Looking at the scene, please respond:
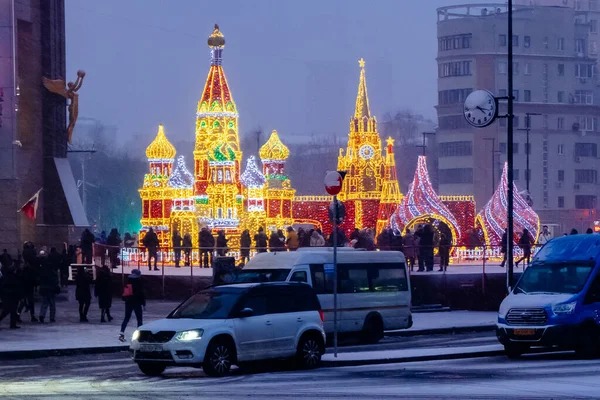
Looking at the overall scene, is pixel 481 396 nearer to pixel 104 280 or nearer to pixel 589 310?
pixel 589 310

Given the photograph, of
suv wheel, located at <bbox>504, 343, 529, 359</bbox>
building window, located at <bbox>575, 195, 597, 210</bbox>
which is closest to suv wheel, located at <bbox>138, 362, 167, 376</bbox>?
suv wheel, located at <bbox>504, 343, 529, 359</bbox>

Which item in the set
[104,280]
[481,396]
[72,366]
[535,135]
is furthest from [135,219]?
[481,396]

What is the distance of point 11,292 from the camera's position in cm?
3141

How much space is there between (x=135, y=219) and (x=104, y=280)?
77042 millimetres

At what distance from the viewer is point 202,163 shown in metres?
65.5

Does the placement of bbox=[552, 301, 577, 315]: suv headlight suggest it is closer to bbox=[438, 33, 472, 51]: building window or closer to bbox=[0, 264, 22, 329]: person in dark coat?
bbox=[0, 264, 22, 329]: person in dark coat

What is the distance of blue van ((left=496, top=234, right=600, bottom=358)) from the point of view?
23.9m

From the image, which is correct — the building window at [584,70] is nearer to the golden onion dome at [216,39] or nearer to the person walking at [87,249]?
the golden onion dome at [216,39]

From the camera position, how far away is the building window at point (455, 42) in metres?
118

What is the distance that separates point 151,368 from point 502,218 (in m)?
42.7

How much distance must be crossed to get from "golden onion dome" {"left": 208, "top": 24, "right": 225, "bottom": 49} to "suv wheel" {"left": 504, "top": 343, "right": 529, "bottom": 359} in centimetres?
4150

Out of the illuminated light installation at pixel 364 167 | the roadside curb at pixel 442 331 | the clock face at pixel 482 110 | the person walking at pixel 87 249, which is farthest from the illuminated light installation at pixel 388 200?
the clock face at pixel 482 110

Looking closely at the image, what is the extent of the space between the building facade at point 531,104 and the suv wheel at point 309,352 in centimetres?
9428

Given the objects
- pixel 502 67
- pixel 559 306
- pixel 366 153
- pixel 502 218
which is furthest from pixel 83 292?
pixel 502 67
